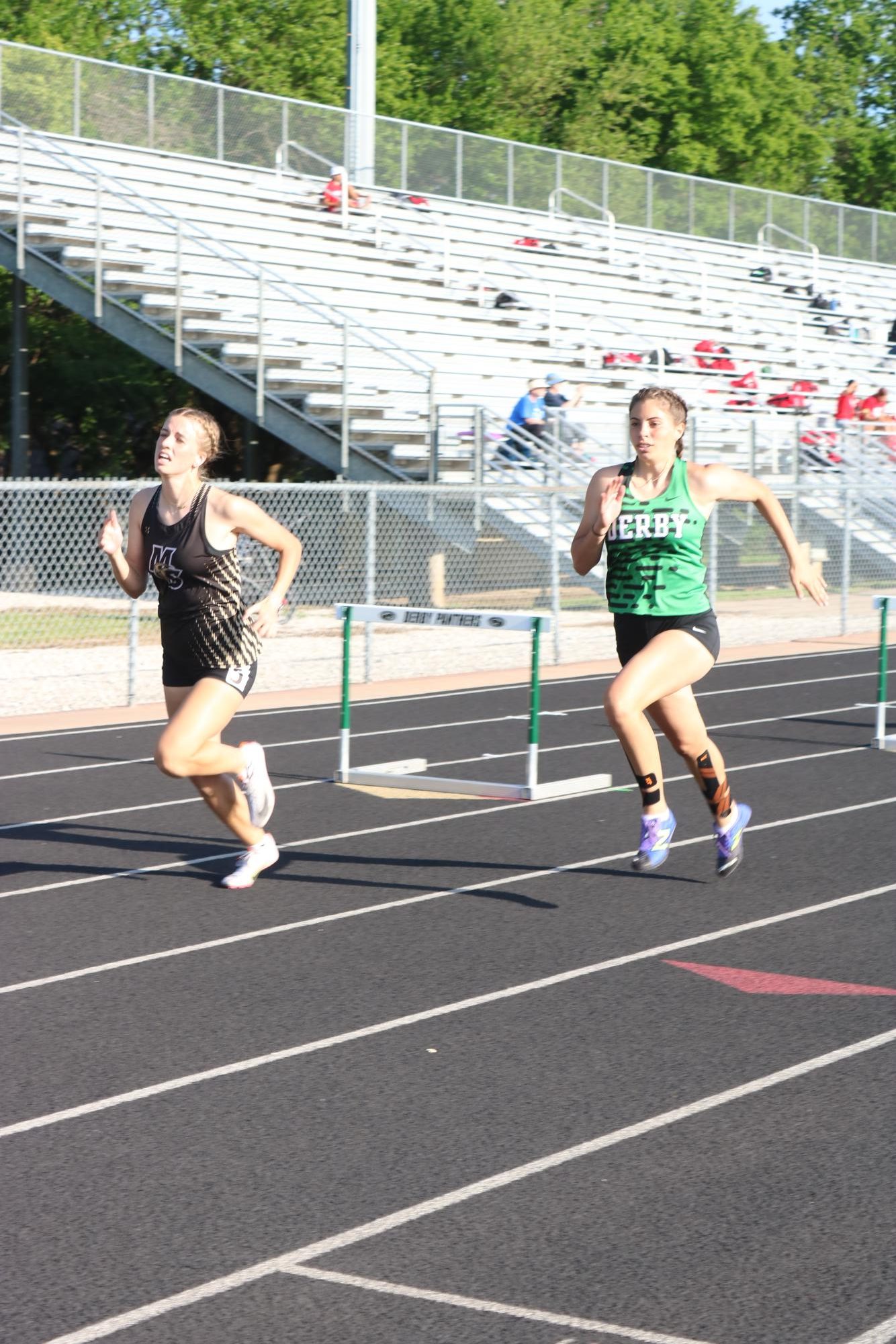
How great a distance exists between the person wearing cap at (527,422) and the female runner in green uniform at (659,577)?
16114 mm

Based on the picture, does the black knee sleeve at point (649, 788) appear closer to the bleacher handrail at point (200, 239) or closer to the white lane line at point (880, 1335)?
the white lane line at point (880, 1335)

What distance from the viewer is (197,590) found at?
24.5ft

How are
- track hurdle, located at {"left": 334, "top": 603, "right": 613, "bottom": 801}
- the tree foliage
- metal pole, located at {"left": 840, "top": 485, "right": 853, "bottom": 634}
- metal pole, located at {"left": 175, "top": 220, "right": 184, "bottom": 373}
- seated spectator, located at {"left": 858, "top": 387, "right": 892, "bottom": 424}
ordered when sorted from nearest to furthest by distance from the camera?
1. track hurdle, located at {"left": 334, "top": 603, "right": 613, "bottom": 801}
2. metal pole, located at {"left": 840, "top": 485, "right": 853, "bottom": 634}
3. metal pole, located at {"left": 175, "top": 220, "right": 184, "bottom": 373}
4. seated spectator, located at {"left": 858, "top": 387, "right": 892, "bottom": 424}
5. the tree foliage

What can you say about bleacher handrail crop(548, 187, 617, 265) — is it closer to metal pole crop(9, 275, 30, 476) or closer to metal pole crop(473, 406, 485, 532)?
metal pole crop(473, 406, 485, 532)

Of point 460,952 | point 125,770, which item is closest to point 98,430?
point 125,770

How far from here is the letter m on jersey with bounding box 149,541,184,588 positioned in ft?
24.3

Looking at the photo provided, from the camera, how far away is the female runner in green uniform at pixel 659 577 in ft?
23.8

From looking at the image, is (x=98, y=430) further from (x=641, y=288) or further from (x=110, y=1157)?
(x=110, y=1157)

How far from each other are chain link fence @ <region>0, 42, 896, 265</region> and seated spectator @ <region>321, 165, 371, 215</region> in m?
0.69

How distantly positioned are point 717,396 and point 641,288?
14.2ft

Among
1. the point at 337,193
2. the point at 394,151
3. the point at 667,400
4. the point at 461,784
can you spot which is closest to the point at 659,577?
the point at 667,400

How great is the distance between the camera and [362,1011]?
19.8ft

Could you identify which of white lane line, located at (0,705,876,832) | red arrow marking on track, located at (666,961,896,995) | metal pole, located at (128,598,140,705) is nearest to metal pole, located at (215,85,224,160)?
metal pole, located at (128,598,140,705)

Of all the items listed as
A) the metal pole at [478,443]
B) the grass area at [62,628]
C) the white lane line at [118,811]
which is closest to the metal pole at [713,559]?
the metal pole at [478,443]
